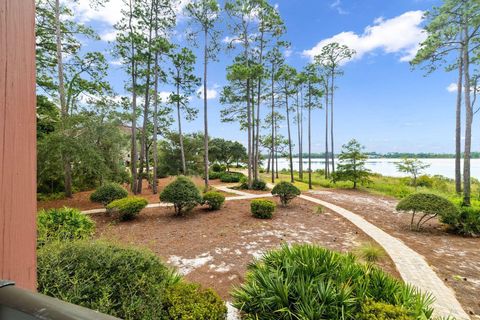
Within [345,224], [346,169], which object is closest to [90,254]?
[345,224]

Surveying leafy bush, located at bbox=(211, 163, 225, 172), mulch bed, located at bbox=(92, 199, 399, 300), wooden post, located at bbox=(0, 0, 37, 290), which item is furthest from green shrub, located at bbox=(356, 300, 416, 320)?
leafy bush, located at bbox=(211, 163, 225, 172)

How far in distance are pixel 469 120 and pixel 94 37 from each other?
18.4 metres

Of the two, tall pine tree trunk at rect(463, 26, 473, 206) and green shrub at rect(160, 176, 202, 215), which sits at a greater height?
tall pine tree trunk at rect(463, 26, 473, 206)

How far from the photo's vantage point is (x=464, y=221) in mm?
7121

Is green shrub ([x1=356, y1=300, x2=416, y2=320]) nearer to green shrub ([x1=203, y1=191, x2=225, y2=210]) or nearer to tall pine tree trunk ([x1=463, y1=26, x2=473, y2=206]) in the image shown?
green shrub ([x1=203, y1=191, x2=225, y2=210])

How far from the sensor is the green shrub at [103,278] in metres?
1.90

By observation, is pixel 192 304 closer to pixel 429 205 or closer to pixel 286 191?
pixel 429 205

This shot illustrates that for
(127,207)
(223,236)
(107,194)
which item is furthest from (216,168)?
(223,236)

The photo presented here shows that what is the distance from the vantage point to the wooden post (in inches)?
32.9

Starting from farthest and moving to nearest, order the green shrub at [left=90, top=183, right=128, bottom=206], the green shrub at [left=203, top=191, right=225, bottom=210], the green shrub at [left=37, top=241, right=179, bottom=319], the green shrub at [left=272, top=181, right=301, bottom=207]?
the green shrub at [left=272, top=181, right=301, bottom=207], the green shrub at [left=203, top=191, right=225, bottom=210], the green shrub at [left=90, top=183, right=128, bottom=206], the green shrub at [left=37, top=241, right=179, bottom=319]

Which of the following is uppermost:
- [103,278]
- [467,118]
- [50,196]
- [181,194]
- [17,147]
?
[467,118]

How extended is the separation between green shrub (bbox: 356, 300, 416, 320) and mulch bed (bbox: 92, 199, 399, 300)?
6.65 feet

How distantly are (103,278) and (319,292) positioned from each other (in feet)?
7.50

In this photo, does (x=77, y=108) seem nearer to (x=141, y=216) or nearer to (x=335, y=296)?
(x=141, y=216)
